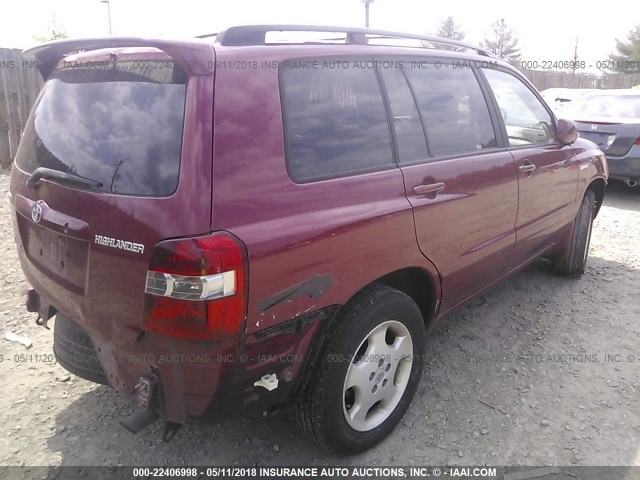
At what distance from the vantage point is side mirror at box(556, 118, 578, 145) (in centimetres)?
392

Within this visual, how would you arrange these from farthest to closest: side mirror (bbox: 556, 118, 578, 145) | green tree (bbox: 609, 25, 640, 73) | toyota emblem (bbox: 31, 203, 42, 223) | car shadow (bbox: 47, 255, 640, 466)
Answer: green tree (bbox: 609, 25, 640, 73) < side mirror (bbox: 556, 118, 578, 145) < car shadow (bbox: 47, 255, 640, 466) < toyota emblem (bbox: 31, 203, 42, 223)

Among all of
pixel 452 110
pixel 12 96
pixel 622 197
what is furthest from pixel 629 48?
pixel 452 110

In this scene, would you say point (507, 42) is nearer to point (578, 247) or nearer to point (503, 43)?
point (503, 43)

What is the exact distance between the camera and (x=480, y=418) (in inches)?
110

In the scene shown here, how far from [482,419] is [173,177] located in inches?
80.2

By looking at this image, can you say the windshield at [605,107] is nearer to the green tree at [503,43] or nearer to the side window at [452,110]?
the side window at [452,110]

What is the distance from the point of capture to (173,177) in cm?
181

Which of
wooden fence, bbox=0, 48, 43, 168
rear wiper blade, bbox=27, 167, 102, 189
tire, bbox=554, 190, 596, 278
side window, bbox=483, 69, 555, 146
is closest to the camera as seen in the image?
rear wiper blade, bbox=27, 167, 102, 189

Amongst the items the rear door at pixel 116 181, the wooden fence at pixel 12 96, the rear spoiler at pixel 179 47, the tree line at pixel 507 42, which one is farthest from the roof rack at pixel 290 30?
the tree line at pixel 507 42

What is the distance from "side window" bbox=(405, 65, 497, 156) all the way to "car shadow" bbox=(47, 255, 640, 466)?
52.5 inches

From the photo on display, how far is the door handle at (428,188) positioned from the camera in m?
2.52

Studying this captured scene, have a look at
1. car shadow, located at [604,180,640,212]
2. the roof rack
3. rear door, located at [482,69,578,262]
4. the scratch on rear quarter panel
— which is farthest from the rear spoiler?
car shadow, located at [604,180,640,212]

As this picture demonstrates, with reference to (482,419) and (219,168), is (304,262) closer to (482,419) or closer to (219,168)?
(219,168)

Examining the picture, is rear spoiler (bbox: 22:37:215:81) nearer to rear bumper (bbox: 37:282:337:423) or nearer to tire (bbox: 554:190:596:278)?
rear bumper (bbox: 37:282:337:423)
